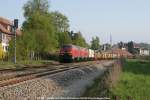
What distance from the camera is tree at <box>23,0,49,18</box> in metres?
105

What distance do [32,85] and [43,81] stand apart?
2.40 metres

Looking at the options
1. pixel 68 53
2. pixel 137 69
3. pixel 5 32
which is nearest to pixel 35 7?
pixel 5 32

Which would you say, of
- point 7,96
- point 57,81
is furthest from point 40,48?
point 7,96

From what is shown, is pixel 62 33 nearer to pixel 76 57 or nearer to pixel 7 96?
pixel 76 57

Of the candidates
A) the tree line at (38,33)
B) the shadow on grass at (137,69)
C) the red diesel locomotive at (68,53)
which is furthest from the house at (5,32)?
the shadow on grass at (137,69)

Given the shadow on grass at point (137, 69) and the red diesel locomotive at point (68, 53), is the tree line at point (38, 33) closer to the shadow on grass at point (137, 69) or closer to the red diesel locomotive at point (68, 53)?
the red diesel locomotive at point (68, 53)

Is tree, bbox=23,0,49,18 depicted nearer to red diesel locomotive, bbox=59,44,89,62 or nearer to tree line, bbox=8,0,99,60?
tree line, bbox=8,0,99,60

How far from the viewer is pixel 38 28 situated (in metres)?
90.8

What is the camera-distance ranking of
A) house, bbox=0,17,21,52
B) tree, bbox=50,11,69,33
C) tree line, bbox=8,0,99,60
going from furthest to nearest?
tree, bbox=50,11,69,33, house, bbox=0,17,21,52, tree line, bbox=8,0,99,60

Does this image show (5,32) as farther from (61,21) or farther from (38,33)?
(61,21)

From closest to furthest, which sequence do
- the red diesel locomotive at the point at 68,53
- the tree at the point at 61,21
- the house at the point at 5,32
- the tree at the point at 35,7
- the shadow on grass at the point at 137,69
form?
the shadow on grass at the point at 137,69, the red diesel locomotive at the point at 68,53, the house at the point at 5,32, the tree at the point at 35,7, the tree at the point at 61,21

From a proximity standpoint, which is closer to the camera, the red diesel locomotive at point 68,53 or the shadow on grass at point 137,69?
the shadow on grass at point 137,69

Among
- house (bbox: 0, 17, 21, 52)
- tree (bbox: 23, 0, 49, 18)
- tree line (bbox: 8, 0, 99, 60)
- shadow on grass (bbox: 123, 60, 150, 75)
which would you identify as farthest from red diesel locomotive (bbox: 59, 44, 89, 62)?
tree (bbox: 23, 0, 49, 18)

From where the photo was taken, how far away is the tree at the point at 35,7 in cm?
10519
